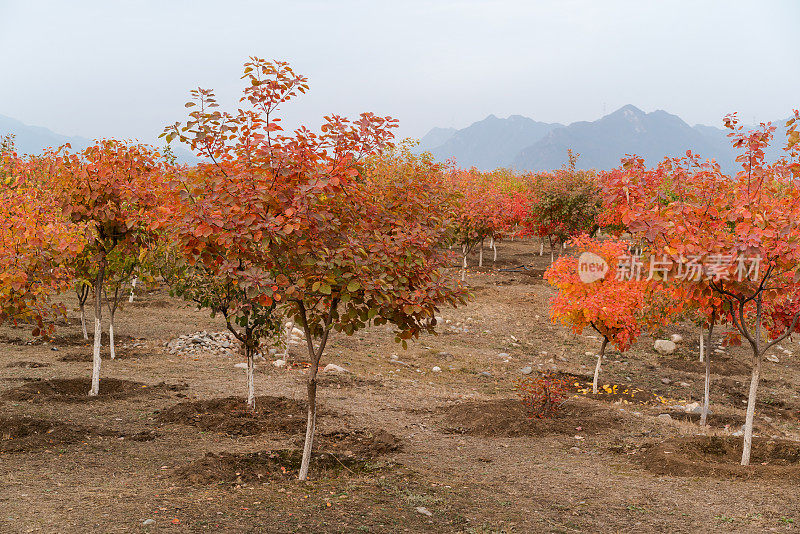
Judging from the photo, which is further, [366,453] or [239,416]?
[239,416]

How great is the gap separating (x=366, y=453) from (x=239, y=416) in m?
2.56

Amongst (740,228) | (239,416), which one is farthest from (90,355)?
(740,228)

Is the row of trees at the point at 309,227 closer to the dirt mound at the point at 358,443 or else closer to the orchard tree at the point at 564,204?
the dirt mound at the point at 358,443

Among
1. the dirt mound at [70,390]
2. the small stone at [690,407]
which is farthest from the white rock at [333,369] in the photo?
the small stone at [690,407]

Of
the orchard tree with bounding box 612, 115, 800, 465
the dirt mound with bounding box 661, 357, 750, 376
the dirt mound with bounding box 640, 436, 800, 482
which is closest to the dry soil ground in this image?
the dirt mound with bounding box 640, 436, 800, 482

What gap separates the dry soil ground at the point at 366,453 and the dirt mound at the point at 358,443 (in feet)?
0.14

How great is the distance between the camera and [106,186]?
9086 mm

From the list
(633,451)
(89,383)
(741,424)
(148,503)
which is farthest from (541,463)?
(89,383)

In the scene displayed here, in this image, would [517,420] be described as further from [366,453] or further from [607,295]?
[607,295]

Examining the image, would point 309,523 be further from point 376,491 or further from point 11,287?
point 11,287

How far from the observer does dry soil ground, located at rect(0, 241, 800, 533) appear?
5.67 m

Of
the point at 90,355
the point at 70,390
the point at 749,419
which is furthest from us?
the point at 90,355

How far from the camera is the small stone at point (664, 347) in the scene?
1845cm

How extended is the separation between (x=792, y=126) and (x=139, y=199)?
340 inches
